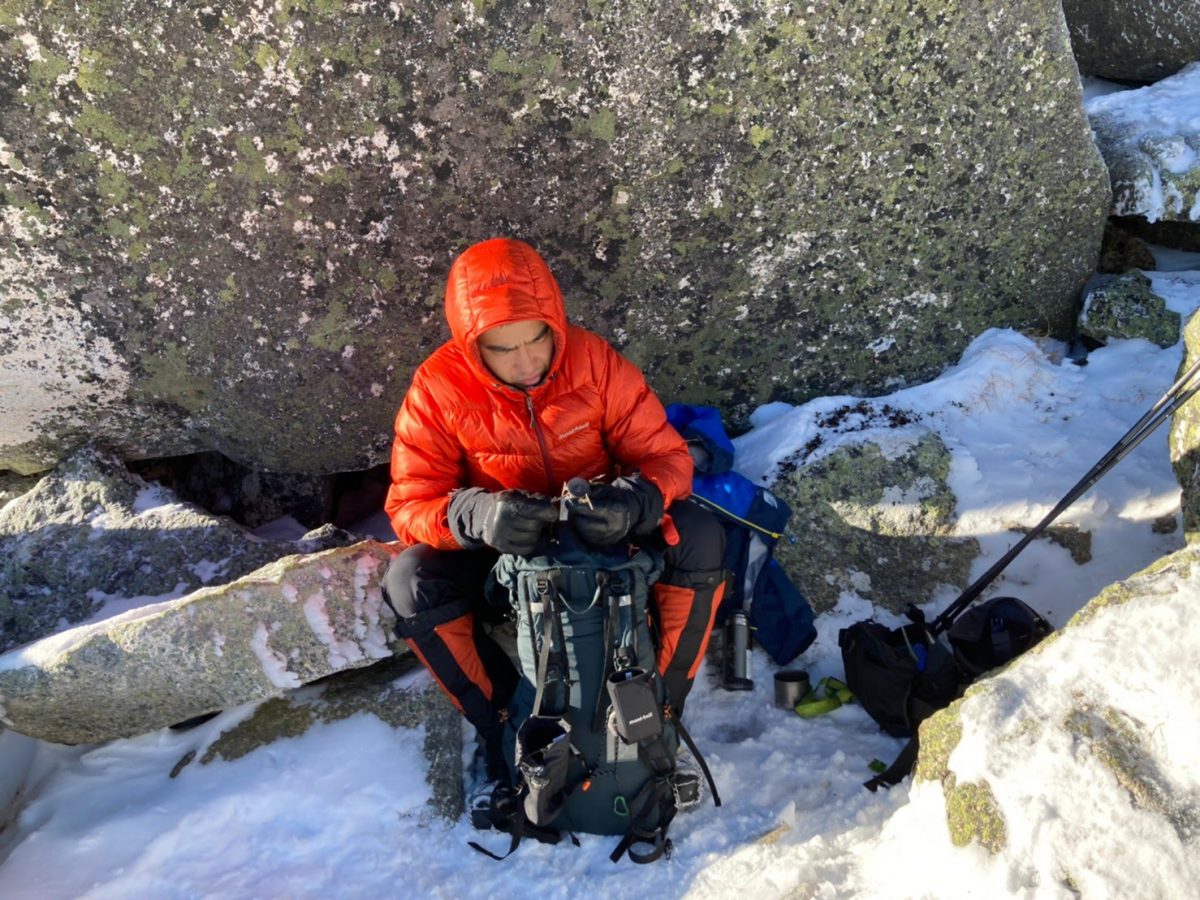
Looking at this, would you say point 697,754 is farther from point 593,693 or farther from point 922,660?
point 922,660

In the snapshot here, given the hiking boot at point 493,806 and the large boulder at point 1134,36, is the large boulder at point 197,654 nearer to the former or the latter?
the hiking boot at point 493,806

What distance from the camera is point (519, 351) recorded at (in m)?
3.54

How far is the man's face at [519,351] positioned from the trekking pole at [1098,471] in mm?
2067

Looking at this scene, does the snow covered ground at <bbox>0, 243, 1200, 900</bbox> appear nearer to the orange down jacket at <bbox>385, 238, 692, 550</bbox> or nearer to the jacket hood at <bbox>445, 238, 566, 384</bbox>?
the orange down jacket at <bbox>385, 238, 692, 550</bbox>

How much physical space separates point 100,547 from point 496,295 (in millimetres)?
2688

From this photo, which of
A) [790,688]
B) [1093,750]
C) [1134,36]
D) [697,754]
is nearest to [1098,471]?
[1093,750]

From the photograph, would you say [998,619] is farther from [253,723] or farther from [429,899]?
[253,723]

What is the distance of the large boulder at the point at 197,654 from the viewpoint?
12.1 ft

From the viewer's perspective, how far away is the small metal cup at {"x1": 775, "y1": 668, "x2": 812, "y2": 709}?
399cm

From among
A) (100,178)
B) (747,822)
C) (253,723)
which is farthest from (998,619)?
(100,178)

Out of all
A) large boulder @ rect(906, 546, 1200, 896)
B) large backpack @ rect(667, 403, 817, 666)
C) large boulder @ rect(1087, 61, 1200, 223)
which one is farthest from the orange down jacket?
large boulder @ rect(1087, 61, 1200, 223)

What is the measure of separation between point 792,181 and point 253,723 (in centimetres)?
366

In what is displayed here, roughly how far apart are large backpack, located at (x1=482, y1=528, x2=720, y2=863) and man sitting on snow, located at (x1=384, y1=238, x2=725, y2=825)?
15cm

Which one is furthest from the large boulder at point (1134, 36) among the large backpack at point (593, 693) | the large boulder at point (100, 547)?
the large boulder at point (100, 547)
